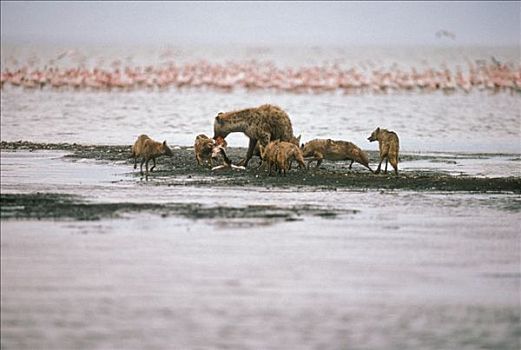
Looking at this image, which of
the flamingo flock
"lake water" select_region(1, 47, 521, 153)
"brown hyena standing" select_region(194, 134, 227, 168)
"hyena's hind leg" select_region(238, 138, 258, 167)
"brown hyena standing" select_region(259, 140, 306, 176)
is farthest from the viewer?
the flamingo flock

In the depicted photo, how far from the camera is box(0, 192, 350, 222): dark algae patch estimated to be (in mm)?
14773

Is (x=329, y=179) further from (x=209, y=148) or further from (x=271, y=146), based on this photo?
(x=209, y=148)

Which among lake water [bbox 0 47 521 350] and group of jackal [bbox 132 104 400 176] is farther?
group of jackal [bbox 132 104 400 176]

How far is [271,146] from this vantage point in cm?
1841

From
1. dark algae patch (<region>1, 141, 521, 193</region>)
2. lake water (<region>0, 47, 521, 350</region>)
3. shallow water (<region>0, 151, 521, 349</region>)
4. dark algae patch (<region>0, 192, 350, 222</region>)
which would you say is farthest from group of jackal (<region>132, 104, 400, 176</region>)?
dark algae patch (<region>0, 192, 350, 222</region>)

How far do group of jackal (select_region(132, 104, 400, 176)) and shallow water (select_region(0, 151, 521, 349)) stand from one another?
73.7 inches

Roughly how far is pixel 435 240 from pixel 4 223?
403 centimetres

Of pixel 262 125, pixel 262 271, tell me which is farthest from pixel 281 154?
pixel 262 271

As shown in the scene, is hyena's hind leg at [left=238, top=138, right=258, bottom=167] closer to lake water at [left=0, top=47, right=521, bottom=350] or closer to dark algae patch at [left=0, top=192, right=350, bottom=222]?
lake water at [left=0, top=47, right=521, bottom=350]

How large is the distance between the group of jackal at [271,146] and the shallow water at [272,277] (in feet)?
6.14

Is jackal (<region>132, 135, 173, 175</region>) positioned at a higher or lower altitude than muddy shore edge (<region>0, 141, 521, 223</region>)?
higher

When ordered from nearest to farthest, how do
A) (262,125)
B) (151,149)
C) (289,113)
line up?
(151,149) < (262,125) < (289,113)

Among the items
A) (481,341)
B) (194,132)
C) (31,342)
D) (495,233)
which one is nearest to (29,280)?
(31,342)

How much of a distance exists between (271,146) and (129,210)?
361 cm
